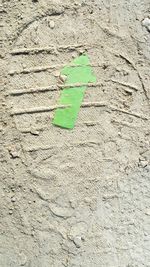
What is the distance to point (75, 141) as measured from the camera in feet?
5.68

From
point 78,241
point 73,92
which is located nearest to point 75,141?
point 73,92

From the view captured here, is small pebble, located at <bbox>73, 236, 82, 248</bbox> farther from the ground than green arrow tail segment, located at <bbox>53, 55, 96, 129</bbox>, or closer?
closer

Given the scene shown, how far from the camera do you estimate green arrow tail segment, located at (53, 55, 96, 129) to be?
1717 mm

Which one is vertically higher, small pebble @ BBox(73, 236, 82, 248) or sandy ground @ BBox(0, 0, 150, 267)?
sandy ground @ BBox(0, 0, 150, 267)

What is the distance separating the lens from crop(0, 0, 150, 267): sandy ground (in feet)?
5.57

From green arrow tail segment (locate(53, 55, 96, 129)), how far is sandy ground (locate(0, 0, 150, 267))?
2 centimetres

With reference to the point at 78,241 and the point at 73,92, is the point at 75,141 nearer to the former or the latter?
the point at 73,92

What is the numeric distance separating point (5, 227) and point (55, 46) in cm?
59

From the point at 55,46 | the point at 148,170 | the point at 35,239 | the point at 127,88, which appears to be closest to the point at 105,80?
the point at 127,88

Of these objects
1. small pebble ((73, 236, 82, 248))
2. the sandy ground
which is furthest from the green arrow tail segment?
small pebble ((73, 236, 82, 248))

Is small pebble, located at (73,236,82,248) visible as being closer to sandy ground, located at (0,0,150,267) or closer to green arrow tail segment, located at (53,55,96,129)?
sandy ground, located at (0,0,150,267)

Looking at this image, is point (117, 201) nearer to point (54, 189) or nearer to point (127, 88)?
point (54, 189)

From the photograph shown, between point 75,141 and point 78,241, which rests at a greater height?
point 75,141

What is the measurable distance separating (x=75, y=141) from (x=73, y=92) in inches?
6.2
